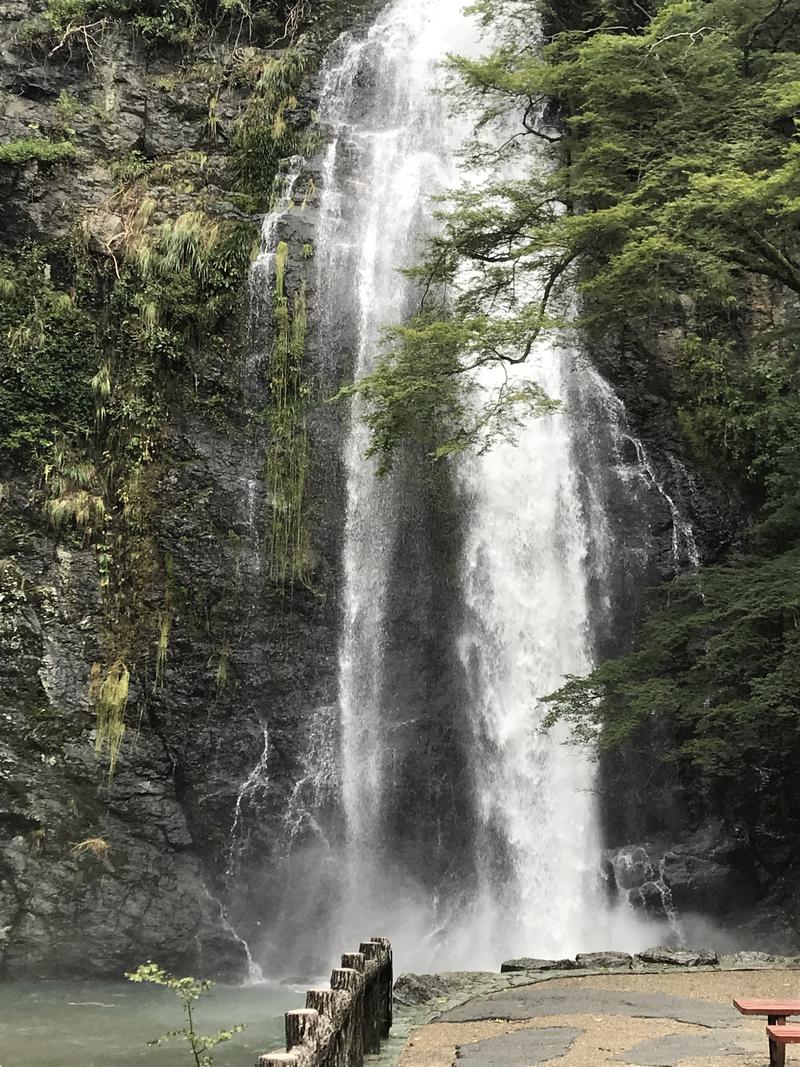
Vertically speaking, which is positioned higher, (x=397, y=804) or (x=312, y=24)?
(x=312, y=24)

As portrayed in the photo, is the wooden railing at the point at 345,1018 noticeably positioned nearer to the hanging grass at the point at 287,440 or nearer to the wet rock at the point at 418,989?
the wet rock at the point at 418,989

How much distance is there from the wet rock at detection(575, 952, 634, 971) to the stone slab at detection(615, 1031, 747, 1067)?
9.77ft

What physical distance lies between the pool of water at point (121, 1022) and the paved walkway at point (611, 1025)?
2.15 m

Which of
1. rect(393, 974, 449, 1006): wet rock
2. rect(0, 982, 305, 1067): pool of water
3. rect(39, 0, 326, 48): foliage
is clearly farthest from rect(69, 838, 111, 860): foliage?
rect(39, 0, 326, 48): foliage

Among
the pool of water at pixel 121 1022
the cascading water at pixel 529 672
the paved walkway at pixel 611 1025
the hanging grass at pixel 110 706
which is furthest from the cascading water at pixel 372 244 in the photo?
the paved walkway at pixel 611 1025

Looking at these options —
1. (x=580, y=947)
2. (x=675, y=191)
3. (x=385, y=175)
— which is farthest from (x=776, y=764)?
(x=385, y=175)

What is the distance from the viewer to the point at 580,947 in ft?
38.2

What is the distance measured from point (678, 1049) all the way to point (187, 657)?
947cm

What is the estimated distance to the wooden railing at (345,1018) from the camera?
4.12 meters

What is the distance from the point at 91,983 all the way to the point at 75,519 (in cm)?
603

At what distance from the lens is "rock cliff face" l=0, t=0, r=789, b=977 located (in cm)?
1245

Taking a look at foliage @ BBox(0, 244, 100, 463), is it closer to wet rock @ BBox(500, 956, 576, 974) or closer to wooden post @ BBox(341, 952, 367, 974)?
wet rock @ BBox(500, 956, 576, 974)

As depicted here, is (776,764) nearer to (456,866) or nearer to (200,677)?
(456,866)

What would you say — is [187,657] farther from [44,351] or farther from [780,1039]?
[780,1039]
